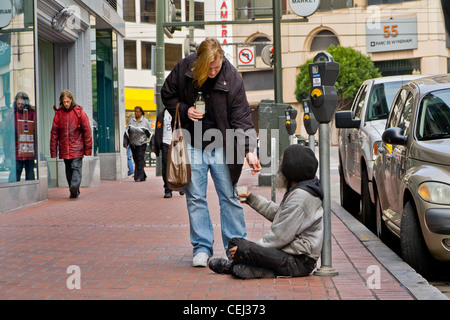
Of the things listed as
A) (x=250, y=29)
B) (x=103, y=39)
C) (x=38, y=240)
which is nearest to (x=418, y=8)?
(x=250, y=29)

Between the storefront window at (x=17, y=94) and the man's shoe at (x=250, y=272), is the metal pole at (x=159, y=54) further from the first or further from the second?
the man's shoe at (x=250, y=272)

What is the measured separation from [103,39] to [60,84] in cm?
337

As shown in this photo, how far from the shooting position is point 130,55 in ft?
179

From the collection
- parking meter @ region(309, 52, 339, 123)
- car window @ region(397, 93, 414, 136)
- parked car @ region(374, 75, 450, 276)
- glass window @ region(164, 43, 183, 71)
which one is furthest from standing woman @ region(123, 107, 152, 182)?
glass window @ region(164, 43, 183, 71)

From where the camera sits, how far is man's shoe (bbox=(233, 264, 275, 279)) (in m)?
5.44

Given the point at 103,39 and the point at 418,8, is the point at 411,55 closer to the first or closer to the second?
the point at 418,8

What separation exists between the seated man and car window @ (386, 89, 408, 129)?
8.61 ft

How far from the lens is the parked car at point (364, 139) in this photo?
30.0 feet

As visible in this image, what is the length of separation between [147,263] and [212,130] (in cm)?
124

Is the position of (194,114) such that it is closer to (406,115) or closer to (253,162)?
(253,162)

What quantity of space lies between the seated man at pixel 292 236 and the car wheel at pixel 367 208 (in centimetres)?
378

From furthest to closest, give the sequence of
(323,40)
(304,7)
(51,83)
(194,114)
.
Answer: (323,40) < (304,7) < (51,83) < (194,114)

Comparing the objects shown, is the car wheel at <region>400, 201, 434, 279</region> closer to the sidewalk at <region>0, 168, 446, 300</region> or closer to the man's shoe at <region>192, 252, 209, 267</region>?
the sidewalk at <region>0, 168, 446, 300</region>

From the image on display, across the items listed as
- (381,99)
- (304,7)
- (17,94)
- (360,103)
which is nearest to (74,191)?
(17,94)
